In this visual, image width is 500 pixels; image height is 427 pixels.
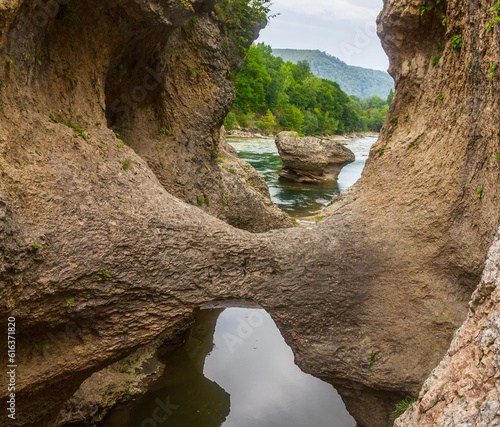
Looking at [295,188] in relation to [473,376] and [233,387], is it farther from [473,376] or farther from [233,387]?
[473,376]

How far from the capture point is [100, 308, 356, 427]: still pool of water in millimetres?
7628

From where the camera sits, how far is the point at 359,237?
20.9 ft

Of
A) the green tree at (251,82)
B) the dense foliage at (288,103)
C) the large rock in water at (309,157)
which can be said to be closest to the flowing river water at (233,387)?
the large rock in water at (309,157)

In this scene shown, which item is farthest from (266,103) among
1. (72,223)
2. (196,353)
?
(72,223)

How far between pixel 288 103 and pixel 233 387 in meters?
60.7

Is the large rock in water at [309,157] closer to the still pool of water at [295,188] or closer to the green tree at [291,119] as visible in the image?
the still pool of water at [295,188]

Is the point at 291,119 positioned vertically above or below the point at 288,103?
below

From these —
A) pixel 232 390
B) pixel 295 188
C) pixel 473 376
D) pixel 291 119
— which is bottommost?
pixel 232 390

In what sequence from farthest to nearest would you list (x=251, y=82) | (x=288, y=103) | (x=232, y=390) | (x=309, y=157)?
1. (x=288, y=103)
2. (x=251, y=82)
3. (x=309, y=157)
4. (x=232, y=390)

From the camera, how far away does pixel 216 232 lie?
6062 millimetres

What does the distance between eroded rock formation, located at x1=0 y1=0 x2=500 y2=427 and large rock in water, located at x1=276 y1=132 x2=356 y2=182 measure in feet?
62.2

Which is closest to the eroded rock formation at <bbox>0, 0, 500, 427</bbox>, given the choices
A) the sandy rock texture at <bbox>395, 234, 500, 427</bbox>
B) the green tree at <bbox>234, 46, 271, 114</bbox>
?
the sandy rock texture at <bbox>395, 234, 500, 427</bbox>

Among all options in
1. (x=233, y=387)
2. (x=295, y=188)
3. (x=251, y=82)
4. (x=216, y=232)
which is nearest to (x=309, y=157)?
(x=295, y=188)

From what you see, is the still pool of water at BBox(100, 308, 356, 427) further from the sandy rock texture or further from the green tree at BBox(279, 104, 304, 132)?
the green tree at BBox(279, 104, 304, 132)
